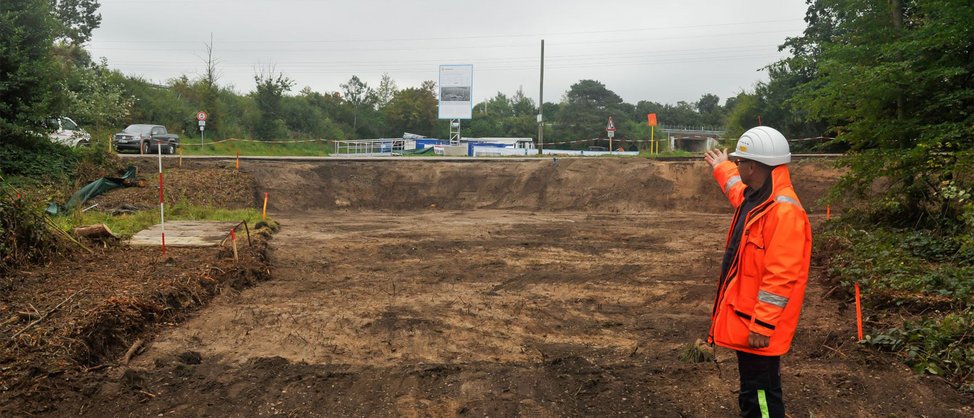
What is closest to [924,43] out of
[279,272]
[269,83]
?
[279,272]

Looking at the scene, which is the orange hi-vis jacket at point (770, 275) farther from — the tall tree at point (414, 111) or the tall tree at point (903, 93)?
the tall tree at point (414, 111)

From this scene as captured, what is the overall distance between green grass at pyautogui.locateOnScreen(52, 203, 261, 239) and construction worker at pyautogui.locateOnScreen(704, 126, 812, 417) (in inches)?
412

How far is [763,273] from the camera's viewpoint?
3674mm

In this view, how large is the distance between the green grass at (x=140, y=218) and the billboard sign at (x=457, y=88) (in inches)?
973

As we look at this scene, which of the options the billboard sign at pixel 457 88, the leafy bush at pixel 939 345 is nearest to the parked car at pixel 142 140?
the billboard sign at pixel 457 88

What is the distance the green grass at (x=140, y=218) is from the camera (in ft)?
40.9

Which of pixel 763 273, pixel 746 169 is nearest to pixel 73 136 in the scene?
pixel 746 169

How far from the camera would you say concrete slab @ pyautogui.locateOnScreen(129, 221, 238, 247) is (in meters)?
10.8

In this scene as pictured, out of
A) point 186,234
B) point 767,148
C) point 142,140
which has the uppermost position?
point 142,140

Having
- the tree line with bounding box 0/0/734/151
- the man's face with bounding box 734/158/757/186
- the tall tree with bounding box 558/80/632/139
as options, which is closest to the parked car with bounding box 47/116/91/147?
the tree line with bounding box 0/0/734/151

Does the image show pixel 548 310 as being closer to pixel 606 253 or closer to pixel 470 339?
pixel 470 339

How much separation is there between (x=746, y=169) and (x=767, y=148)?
0.20 m

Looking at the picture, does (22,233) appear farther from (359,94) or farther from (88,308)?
(359,94)

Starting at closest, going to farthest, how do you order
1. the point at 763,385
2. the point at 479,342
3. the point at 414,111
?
the point at 763,385 → the point at 479,342 → the point at 414,111
